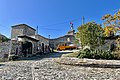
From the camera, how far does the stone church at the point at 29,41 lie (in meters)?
23.5

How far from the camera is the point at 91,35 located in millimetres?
23234

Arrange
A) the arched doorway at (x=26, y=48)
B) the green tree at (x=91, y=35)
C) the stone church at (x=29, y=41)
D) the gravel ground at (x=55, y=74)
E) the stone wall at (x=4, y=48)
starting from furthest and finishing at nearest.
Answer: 1. the arched doorway at (x=26, y=48)
2. the stone church at (x=29, y=41)
3. the green tree at (x=91, y=35)
4. the stone wall at (x=4, y=48)
5. the gravel ground at (x=55, y=74)

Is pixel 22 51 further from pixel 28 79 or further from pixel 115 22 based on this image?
pixel 28 79

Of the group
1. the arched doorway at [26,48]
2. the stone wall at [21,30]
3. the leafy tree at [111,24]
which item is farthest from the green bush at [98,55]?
the stone wall at [21,30]

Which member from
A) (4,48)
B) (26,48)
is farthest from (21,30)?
A: (4,48)

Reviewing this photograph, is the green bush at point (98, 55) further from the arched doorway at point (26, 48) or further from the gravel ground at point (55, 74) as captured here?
the arched doorway at point (26, 48)

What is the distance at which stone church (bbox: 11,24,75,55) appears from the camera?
77.0ft

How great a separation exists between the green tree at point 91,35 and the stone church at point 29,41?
25.4 feet

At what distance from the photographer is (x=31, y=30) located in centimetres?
4712

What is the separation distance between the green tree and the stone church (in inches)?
305

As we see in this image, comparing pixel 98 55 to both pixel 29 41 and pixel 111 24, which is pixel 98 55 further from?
pixel 29 41

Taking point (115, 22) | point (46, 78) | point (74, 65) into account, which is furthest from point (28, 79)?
point (115, 22)

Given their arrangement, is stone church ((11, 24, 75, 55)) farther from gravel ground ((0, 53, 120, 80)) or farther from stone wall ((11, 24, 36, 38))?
gravel ground ((0, 53, 120, 80))

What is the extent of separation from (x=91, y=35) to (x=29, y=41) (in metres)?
9.59
